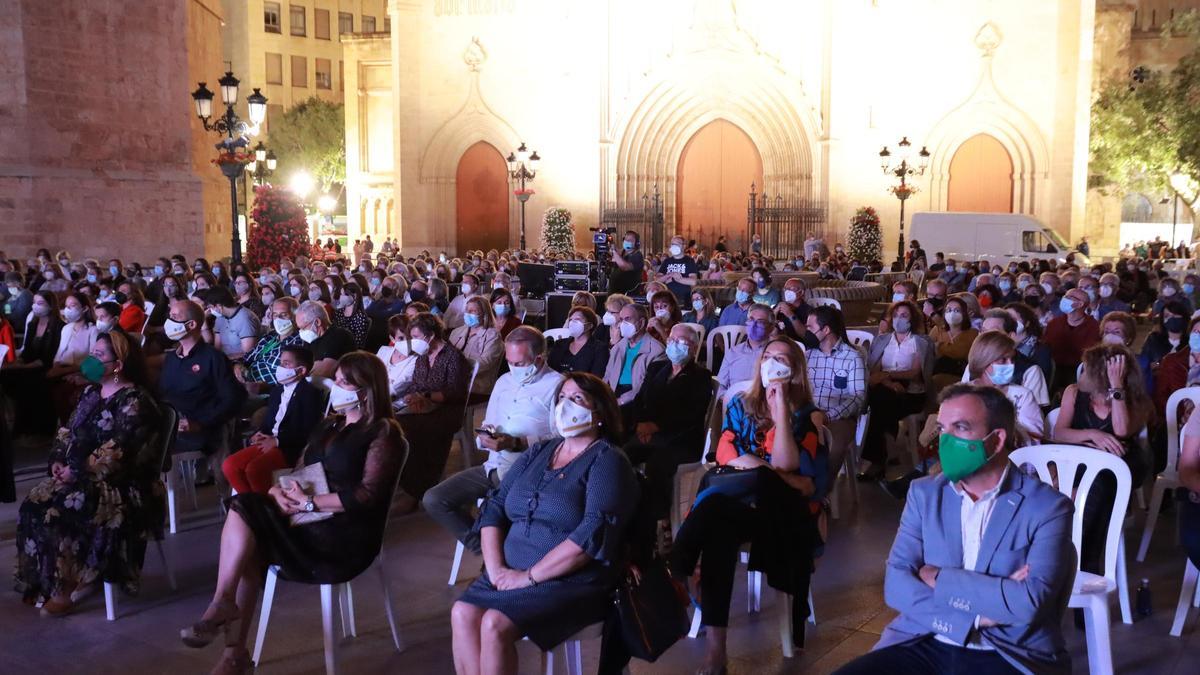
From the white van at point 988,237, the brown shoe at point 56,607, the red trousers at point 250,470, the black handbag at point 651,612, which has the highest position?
the white van at point 988,237

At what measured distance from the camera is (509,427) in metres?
5.18

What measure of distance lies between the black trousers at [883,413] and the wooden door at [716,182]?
20.8 meters

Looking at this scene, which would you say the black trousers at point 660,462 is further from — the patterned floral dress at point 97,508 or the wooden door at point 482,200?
the wooden door at point 482,200

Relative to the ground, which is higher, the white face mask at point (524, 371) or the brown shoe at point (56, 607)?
the white face mask at point (524, 371)

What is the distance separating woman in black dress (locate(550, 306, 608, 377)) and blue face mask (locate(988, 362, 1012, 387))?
2.48 metres

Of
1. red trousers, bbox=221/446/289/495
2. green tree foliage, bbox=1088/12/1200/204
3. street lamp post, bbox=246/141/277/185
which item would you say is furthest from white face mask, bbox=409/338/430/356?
green tree foliage, bbox=1088/12/1200/204

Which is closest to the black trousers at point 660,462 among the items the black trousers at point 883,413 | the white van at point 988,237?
the black trousers at point 883,413

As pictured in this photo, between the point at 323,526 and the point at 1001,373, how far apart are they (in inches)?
122

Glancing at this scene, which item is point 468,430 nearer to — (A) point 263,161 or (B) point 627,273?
(B) point 627,273

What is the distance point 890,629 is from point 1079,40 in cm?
2515

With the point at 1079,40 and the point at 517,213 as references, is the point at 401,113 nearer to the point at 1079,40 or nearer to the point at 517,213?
the point at 517,213

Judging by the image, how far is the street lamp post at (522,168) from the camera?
84.1 ft

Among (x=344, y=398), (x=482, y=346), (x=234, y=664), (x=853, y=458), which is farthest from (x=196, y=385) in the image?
(x=853, y=458)

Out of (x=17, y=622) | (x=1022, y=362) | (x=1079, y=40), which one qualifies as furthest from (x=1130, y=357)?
(x=1079, y=40)
